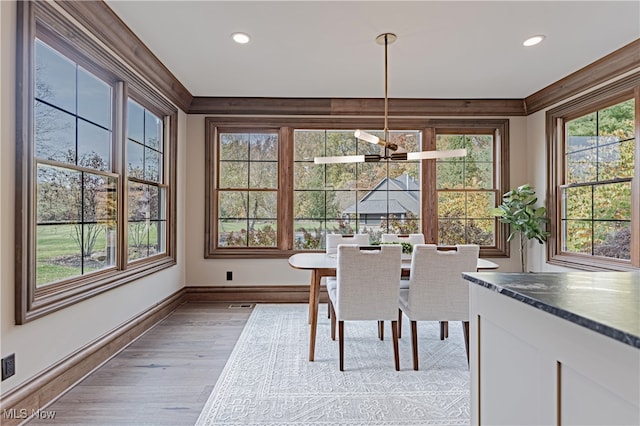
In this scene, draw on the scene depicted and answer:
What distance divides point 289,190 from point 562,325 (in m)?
3.92

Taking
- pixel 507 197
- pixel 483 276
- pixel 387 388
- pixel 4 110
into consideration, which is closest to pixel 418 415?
pixel 387 388

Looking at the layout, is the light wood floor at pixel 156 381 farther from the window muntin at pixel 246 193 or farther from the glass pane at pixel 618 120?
the glass pane at pixel 618 120

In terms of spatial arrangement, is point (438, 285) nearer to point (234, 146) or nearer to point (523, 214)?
point (523, 214)

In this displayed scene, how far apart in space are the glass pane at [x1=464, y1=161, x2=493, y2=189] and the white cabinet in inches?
146

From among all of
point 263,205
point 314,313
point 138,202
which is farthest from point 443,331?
point 138,202

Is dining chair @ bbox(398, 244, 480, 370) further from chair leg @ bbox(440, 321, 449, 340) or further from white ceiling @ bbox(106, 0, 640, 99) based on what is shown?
white ceiling @ bbox(106, 0, 640, 99)

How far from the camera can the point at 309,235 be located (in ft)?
15.4

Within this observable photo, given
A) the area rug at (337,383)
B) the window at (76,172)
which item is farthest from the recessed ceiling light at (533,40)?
the window at (76,172)

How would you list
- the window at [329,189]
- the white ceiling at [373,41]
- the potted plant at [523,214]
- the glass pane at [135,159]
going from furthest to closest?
the window at [329,189] < the potted plant at [523,214] < the glass pane at [135,159] < the white ceiling at [373,41]

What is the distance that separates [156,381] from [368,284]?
1.63 meters

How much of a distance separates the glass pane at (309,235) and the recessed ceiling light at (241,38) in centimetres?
234

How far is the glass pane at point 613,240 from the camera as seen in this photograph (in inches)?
132

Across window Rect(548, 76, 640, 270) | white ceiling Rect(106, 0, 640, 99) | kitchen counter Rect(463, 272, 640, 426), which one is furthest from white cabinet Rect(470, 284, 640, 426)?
window Rect(548, 76, 640, 270)

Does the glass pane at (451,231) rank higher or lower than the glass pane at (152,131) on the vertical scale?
lower
